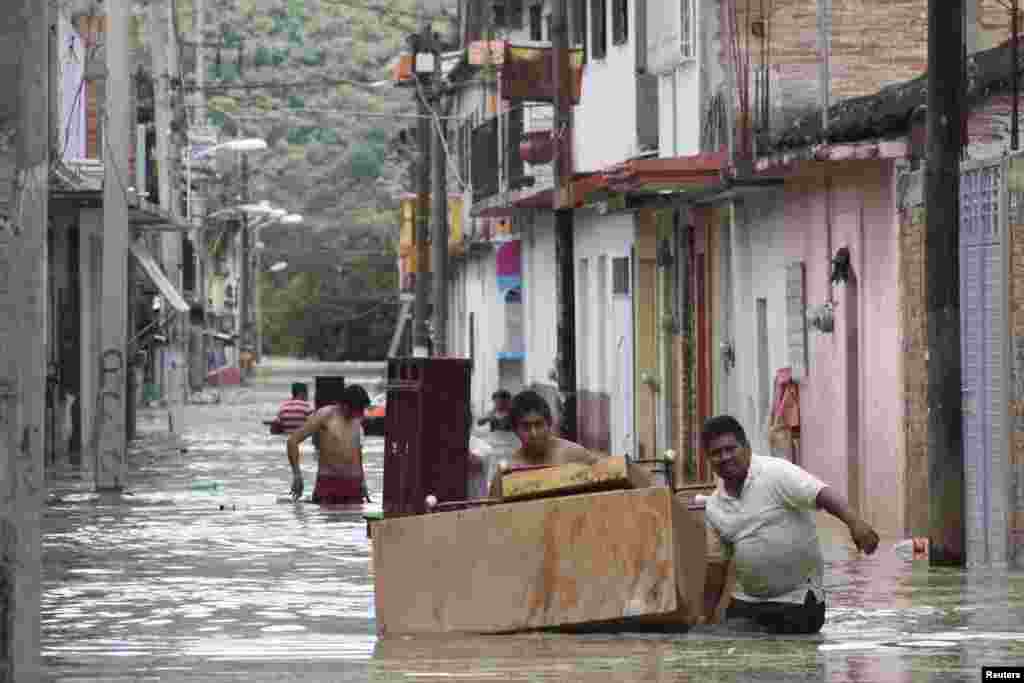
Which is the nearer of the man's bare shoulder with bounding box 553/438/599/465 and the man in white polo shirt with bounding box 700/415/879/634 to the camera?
the man in white polo shirt with bounding box 700/415/879/634

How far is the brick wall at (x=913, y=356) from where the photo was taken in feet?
75.6

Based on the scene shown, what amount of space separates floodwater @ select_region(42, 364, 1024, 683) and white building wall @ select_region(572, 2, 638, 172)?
1166 cm

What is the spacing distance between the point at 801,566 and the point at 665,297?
22619 mm

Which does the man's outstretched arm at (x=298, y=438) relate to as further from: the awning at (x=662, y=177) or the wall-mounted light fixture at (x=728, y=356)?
the wall-mounted light fixture at (x=728, y=356)

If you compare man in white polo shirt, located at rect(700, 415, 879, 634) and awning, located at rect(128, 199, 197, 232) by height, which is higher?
awning, located at rect(128, 199, 197, 232)

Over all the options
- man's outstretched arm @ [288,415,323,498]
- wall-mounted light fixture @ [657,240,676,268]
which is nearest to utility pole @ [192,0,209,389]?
wall-mounted light fixture @ [657,240,676,268]

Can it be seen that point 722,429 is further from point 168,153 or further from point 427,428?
point 168,153

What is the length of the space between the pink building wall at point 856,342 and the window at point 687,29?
438 cm

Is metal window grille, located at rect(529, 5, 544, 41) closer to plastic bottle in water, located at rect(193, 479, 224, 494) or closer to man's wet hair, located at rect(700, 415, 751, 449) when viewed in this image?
plastic bottle in water, located at rect(193, 479, 224, 494)

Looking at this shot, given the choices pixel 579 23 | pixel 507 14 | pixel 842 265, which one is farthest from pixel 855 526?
pixel 507 14

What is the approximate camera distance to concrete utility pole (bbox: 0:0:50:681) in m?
10.8

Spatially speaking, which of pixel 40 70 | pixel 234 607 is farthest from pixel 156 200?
pixel 40 70

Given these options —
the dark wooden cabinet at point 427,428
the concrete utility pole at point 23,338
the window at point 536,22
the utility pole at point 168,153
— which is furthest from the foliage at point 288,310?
the concrete utility pole at point 23,338

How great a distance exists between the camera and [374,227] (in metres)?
149
